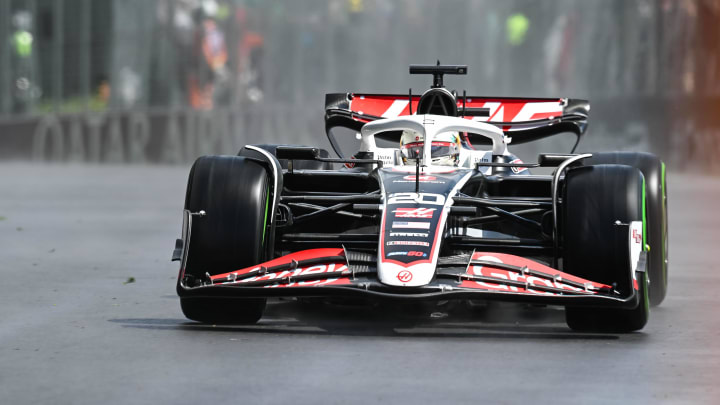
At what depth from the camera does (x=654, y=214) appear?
31.4ft

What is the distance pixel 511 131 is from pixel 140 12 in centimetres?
3731

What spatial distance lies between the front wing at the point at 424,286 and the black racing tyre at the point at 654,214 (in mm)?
1613

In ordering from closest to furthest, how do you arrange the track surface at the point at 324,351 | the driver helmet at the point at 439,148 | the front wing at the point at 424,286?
the track surface at the point at 324,351
the front wing at the point at 424,286
the driver helmet at the point at 439,148

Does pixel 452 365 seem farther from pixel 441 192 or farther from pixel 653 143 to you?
pixel 653 143

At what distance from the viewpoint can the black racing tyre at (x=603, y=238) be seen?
7992 millimetres

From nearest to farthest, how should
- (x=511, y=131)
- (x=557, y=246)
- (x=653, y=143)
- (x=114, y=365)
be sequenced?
1. (x=114, y=365)
2. (x=557, y=246)
3. (x=511, y=131)
4. (x=653, y=143)

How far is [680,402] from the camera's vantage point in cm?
606

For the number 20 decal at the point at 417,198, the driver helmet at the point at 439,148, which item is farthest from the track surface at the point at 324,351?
the driver helmet at the point at 439,148

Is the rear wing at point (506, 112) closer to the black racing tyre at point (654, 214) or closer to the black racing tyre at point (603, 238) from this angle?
the black racing tyre at point (654, 214)

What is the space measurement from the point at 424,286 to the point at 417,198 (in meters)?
0.98

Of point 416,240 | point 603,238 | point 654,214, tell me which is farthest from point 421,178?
point 654,214

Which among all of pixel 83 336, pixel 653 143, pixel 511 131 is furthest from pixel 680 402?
pixel 653 143

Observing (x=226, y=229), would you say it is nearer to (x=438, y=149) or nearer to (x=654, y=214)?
(x=438, y=149)

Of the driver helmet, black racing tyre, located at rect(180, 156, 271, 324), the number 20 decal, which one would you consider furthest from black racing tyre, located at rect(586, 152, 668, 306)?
black racing tyre, located at rect(180, 156, 271, 324)
